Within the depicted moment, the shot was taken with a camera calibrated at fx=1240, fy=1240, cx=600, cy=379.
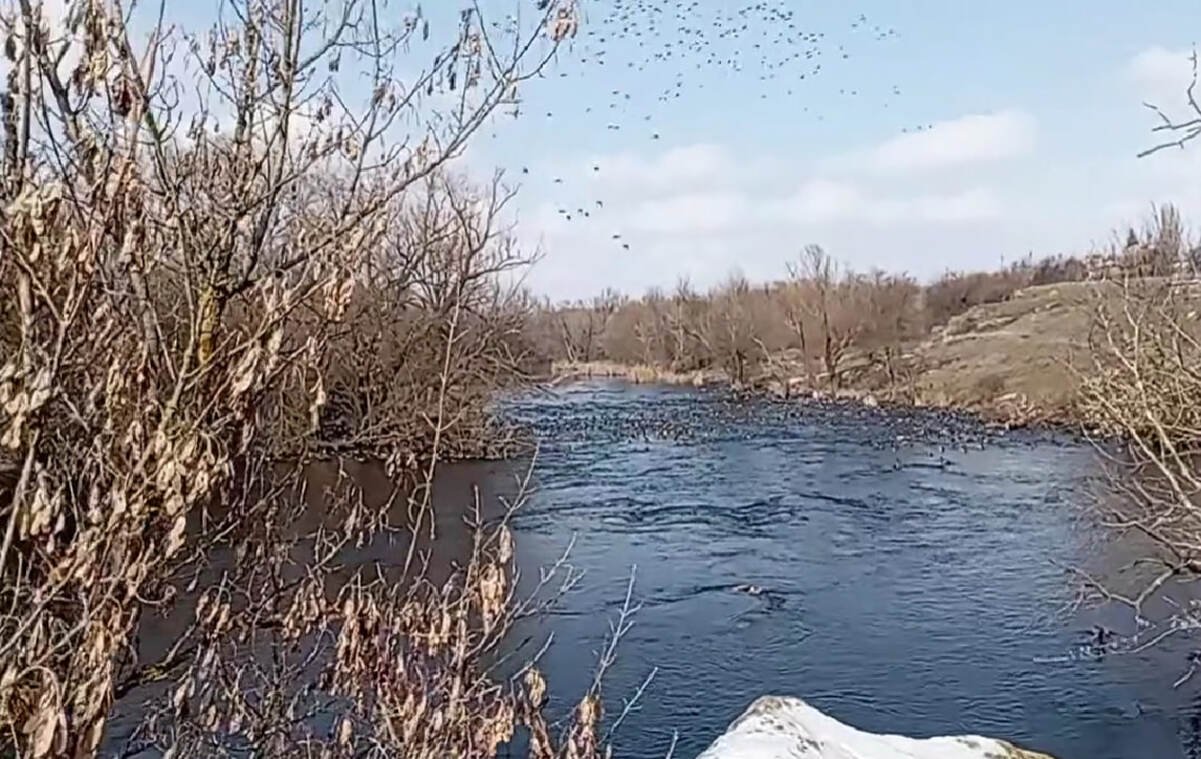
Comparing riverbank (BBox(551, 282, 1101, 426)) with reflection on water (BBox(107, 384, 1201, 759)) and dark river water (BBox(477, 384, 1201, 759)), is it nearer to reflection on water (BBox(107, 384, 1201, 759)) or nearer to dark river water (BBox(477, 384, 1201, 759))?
dark river water (BBox(477, 384, 1201, 759))

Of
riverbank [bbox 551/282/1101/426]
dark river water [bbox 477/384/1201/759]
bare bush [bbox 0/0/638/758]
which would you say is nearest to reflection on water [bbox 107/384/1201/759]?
dark river water [bbox 477/384/1201/759]

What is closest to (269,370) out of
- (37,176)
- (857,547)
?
(37,176)

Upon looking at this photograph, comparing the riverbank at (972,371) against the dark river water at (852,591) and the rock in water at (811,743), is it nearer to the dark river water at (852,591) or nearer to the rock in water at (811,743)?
the dark river water at (852,591)

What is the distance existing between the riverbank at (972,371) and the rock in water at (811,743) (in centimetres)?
2028

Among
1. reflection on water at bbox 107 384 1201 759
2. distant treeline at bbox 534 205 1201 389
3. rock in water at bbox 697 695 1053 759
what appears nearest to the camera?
rock in water at bbox 697 695 1053 759

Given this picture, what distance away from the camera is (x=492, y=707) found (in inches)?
131

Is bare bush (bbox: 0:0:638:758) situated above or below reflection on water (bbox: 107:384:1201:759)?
above

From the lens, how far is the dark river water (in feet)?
28.9

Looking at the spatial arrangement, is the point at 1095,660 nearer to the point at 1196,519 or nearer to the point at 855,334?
the point at 1196,519

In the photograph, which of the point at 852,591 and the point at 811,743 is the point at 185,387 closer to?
the point at 811,743

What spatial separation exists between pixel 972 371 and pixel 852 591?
74.1ft

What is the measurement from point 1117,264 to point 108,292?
1268 cm

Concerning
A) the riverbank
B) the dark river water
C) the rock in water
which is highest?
the riverbank

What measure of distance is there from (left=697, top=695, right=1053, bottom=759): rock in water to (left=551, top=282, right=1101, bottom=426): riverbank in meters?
20.3
